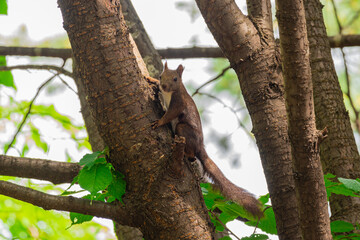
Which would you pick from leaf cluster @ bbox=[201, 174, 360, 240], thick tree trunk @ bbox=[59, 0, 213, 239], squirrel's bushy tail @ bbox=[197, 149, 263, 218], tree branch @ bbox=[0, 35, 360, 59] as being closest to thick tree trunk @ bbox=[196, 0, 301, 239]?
leaf cluster @ bbox=[201, 174, 360, 240]

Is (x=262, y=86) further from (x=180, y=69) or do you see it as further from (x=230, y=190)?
(x=180, y=69)

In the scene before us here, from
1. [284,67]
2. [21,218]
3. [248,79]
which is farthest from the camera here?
[21,218]

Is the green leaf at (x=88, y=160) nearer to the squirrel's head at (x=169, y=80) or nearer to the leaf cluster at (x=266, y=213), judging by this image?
the leaf cluster at (x=266, y=213)

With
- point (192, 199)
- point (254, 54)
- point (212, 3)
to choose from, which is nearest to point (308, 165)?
point (192, 199)

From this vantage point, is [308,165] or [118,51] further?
[118,51]

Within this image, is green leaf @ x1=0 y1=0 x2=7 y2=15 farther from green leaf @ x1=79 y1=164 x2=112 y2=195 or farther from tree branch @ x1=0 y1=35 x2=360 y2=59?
tree branch @ x1=0 y1=35 x2=360 y2=59

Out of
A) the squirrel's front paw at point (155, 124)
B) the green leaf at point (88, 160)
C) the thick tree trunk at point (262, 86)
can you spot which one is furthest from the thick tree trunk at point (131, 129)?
the thick tree trunk at point (262, 86)

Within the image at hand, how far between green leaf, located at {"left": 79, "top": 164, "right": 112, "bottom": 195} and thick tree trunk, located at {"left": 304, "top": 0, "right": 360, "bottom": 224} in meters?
1.63

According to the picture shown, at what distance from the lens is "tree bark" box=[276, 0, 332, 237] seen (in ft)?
5.31

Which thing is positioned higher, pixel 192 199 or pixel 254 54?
pixel 254 54

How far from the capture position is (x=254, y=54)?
2.15m

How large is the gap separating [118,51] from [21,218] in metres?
2.76

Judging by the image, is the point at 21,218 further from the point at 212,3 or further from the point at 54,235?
the point at 212,3

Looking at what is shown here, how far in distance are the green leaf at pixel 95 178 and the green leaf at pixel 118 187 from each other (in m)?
0.14
